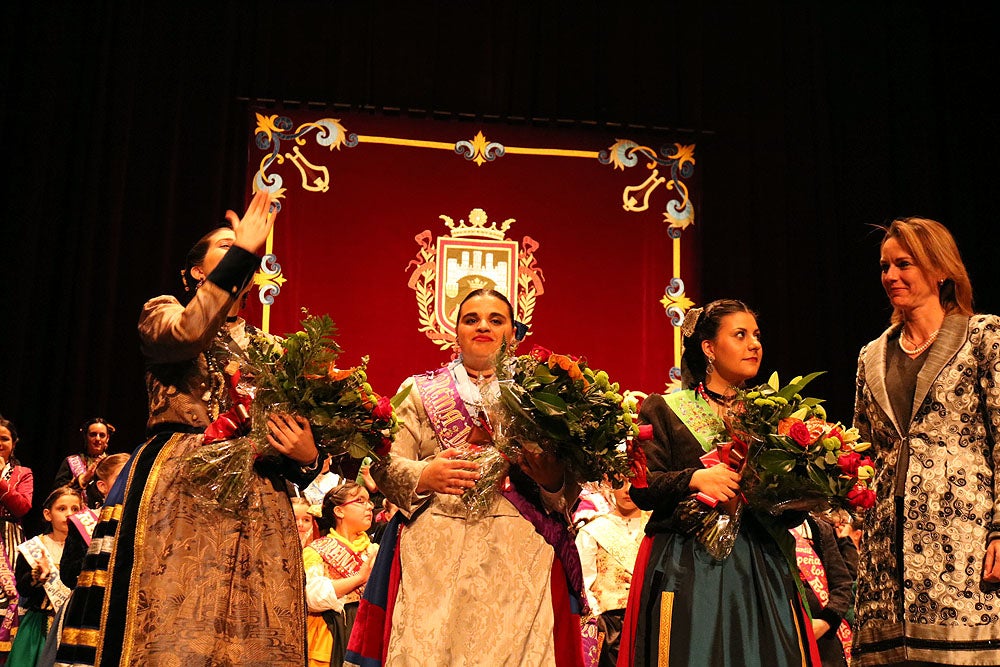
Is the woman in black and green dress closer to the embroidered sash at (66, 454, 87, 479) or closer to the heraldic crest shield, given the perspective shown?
the embroidered sash at (66, 454, 87, 479)

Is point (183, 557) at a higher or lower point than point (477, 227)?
lower

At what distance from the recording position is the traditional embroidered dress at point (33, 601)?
551 cm

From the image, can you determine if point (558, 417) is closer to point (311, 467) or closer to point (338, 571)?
point (311, 467)

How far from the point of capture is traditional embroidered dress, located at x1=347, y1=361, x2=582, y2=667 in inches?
119

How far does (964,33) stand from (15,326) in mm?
7485

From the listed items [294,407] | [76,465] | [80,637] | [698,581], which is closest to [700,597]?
[698,581]

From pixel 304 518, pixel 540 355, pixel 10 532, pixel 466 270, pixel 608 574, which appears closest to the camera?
pixel 540 355

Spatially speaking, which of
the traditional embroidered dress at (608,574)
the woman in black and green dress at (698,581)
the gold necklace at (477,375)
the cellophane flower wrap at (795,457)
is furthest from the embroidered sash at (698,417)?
the traditional embroidered dress at (608,574)

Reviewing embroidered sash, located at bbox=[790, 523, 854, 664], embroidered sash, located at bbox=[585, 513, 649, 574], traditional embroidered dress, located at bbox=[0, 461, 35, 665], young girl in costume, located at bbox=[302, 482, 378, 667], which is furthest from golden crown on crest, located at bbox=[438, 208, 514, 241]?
embroidered sash, located at bbox=[790, 523, 854, 664]

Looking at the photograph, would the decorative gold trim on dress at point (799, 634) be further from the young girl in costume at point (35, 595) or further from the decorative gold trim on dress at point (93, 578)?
the young girl in costume at point (35, 595)

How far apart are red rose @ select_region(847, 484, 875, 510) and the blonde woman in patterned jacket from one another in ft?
0.54

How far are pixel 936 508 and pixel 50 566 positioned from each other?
433 centimetres

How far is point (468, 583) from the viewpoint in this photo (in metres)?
3.08

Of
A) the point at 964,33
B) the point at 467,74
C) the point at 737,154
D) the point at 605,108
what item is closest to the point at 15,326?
the point at 467,74
